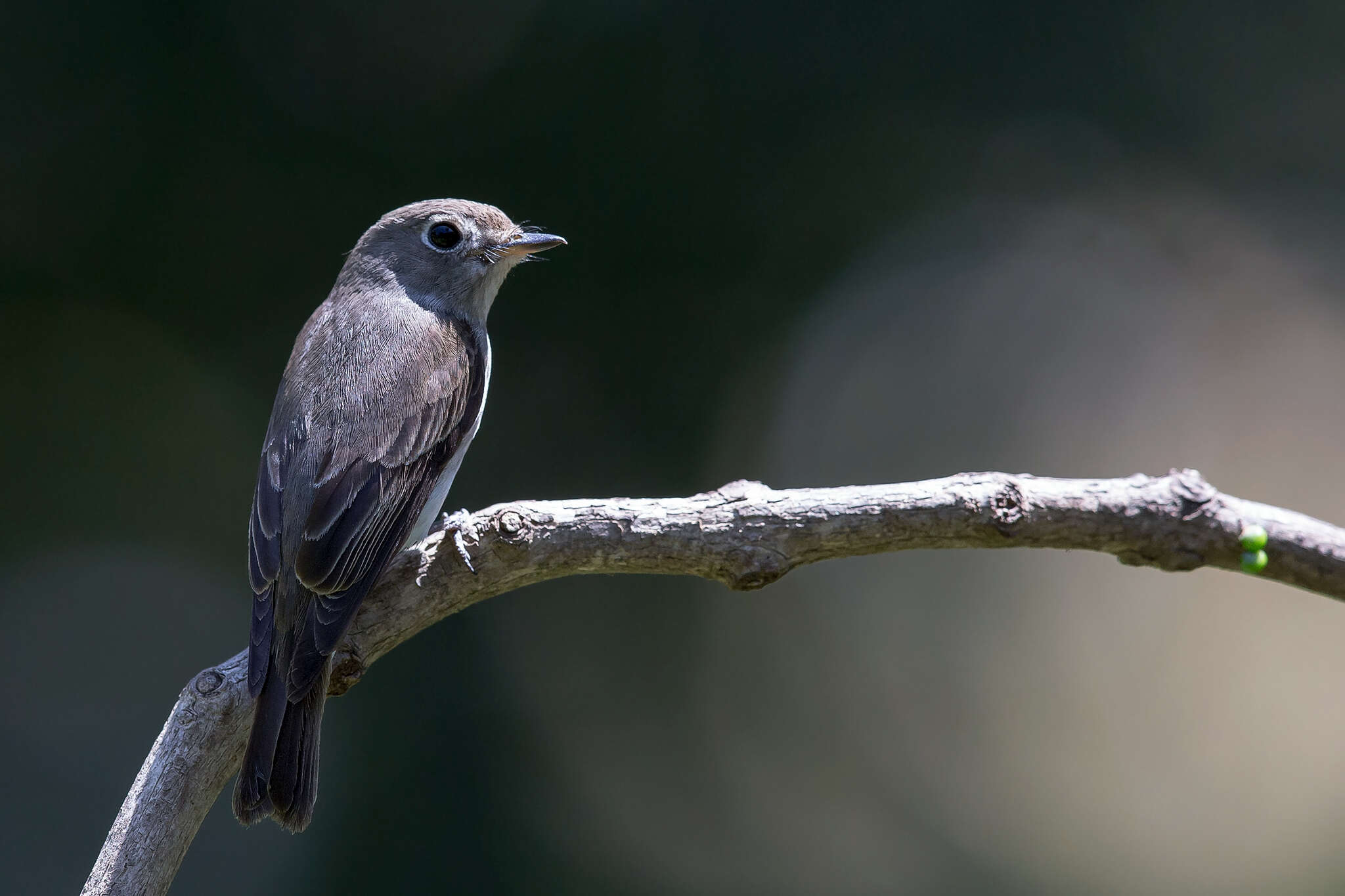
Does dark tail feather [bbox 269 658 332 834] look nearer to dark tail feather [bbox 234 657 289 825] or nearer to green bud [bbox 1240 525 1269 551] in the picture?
dark tail feather [bbox 234 657 289 825]

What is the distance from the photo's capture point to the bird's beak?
356cm

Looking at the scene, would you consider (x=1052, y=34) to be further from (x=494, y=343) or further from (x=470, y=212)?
(x=470, y=212)

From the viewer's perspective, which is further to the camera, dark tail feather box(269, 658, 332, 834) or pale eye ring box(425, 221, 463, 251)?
pale eye ring box(425, 221, 463, 251)

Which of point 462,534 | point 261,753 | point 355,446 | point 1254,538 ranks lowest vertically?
point 261,753

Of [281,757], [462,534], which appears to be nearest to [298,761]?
[281,757]

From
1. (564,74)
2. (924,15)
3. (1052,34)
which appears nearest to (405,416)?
(564,74)

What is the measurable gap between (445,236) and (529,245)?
0.94 feet

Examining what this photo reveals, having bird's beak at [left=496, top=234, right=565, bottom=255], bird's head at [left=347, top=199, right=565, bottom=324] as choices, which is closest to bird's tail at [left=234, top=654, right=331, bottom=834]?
bird's head at [left=347, top=199, right=565, bottom=324]

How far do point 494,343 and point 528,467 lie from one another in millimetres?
656

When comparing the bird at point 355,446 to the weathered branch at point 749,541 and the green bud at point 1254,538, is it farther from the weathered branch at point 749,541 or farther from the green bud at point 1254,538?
the green bud at point 1254,538

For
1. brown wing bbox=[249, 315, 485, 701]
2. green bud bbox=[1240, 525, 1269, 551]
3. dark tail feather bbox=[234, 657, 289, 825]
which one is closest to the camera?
green bud bbox=[1240, 525, 1269, 551]

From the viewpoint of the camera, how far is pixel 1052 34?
6.17 m

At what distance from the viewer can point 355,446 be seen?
9.77 feet

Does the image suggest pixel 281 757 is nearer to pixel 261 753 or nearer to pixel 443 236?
pixel 261 753
